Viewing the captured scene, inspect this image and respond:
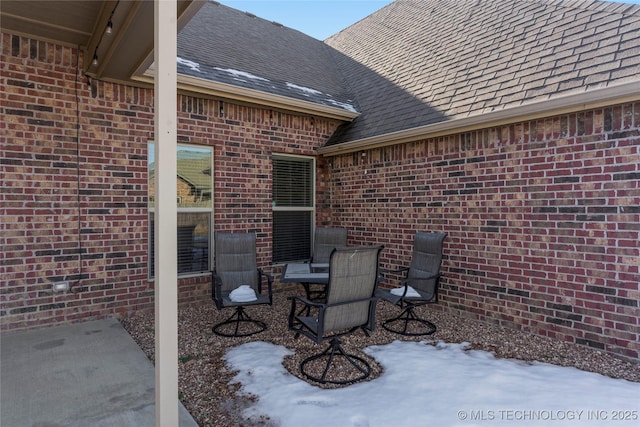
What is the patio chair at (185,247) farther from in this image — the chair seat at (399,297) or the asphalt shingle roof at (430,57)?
the chair seat at (399,297)

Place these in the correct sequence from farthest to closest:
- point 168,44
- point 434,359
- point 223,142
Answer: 1. point 223,142
2. point 434,359
3. point 168,44

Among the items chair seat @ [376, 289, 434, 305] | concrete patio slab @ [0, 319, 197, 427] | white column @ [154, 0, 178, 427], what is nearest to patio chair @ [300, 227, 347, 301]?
chair seat @ [376, 289, 434, 305]

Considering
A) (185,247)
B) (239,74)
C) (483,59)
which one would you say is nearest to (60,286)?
(185,247)

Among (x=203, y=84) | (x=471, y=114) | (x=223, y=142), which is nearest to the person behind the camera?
(x=471, y=114)

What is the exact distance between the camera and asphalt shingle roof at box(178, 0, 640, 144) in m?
4.02

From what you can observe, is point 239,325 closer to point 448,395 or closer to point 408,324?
point 408,324

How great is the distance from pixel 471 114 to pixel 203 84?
11.5 ft

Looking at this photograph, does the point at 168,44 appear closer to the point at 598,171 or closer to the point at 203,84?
the point at 203,84

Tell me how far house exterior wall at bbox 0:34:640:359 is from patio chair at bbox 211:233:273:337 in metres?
0.88

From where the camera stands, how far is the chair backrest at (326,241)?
5551 mm

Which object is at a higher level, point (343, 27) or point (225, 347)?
point (343, 27)

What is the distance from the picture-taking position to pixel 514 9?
577 centimetres

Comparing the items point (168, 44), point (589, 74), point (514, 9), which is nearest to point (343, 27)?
point (514, 9)

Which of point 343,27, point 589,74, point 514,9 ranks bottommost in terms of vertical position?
point 589,74
